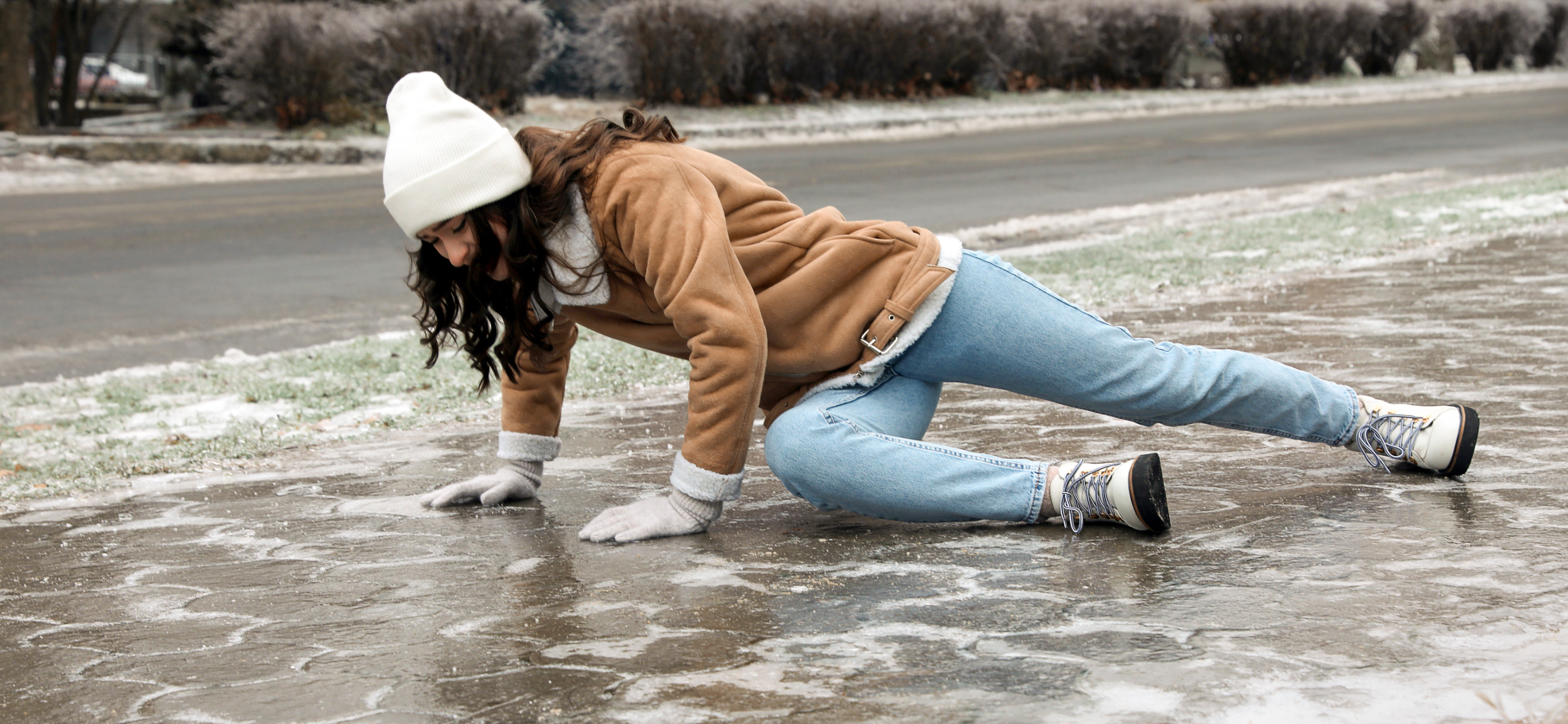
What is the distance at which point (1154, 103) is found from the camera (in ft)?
76.7

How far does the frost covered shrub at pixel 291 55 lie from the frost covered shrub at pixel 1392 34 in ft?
69.4

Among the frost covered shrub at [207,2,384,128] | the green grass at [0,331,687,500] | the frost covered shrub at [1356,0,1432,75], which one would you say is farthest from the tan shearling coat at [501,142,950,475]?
the frost covered shrub at [1356,0,1432,75]

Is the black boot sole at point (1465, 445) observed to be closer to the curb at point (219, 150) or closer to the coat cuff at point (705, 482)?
the coat cuff at point (705, 482)

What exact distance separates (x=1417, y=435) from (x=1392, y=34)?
29467mm

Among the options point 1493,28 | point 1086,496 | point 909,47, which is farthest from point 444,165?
point 1493,28

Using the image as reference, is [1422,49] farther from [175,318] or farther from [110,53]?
[175,318]

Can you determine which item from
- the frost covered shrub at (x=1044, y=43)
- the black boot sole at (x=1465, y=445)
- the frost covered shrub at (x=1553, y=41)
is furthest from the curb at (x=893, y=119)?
the black boot sole at (x=1465, y=445)

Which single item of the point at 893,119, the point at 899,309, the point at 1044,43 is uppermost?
the point at 1044,43

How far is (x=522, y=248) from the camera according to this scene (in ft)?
9.17

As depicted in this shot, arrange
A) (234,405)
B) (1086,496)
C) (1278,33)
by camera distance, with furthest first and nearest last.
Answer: (1278,33)
(234,405)
(1086,496)

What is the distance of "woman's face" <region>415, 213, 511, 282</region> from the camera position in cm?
280

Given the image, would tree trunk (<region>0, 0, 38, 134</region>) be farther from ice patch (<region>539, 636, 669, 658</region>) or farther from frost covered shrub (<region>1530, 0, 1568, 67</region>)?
frost covered shrub (<region>1530, 0, 1568, 67</region>)

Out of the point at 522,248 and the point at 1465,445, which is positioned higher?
the point at 522,248

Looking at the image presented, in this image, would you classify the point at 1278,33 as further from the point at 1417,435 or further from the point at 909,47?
the point at 1417,435
